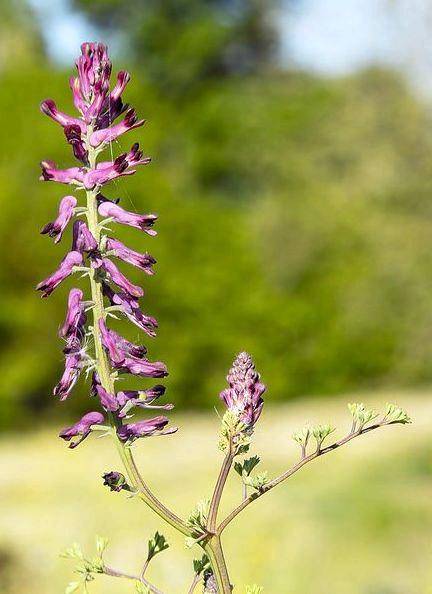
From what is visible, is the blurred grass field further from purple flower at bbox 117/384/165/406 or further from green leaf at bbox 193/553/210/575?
purple flower at bbox 117/384/165/406

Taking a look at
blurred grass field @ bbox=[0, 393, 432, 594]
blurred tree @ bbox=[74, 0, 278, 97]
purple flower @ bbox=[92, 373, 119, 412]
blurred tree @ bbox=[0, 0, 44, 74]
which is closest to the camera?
purple flower @ bbox=[92, 373, 119, 412]

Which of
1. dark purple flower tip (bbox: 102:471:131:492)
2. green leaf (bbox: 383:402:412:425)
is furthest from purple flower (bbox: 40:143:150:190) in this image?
green leaf (bbox: 383:402:412:425)

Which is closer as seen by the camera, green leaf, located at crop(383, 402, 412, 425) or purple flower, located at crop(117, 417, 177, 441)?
purple flower, located at crop(117, 417, 177, 441)

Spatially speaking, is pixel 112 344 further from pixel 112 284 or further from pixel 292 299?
pixel 292 299

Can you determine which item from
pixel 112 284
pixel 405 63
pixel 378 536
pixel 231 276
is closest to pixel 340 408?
pixel 405 63

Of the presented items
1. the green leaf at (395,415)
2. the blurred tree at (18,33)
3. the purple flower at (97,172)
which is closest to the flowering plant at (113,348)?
the purple flower at (97,172)

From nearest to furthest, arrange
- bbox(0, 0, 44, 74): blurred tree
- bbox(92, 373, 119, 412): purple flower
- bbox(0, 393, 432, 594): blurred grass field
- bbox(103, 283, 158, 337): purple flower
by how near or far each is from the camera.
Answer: bbox(92, 373, 119, 412): purple flower → bbox(103, 283, 158, 337): purple flower → bbox(0, 393, 432, 594): blurred grass field → bbox(0, 0, 44, 74): blurred tree

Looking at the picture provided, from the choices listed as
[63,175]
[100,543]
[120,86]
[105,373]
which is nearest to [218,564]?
[100,543]
